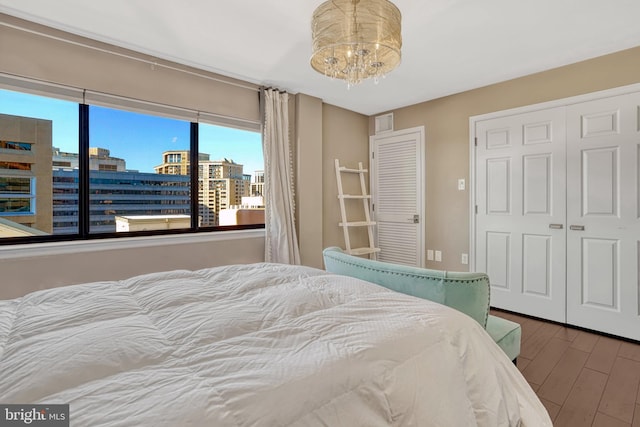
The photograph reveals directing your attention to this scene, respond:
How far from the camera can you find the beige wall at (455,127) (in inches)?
111

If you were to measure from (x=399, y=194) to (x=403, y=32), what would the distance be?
2098mm

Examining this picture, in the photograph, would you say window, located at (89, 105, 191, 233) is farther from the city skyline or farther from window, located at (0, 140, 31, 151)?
window, located at (0, 140, 31, 151)

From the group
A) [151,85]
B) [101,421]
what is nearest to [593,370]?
[101,421]

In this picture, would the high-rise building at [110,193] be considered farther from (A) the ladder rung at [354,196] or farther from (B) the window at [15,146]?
(A) the ladder rung at [354,196]

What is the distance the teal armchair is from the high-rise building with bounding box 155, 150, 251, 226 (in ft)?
5.99

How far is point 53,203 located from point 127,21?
4.67 ft

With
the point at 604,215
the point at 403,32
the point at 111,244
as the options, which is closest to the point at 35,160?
the point at 111,244

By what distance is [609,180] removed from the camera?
256 centimetres

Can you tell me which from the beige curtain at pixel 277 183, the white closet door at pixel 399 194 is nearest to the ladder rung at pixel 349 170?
the white closet door at pixel 399 194

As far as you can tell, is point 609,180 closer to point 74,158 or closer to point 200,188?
point 200,188

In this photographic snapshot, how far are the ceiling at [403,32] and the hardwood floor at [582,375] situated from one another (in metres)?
2.36

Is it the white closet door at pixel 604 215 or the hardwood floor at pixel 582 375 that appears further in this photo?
the white closet door at pixel 604 215

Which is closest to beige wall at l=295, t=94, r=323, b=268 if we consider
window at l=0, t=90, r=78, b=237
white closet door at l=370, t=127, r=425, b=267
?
white closet door at l=370, t=127, r=425, b=267

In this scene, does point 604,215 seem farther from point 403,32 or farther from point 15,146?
point 15,146
